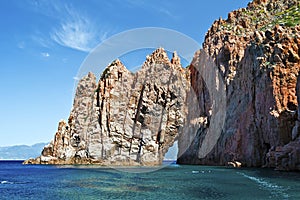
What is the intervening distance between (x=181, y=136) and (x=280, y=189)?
8269 cm

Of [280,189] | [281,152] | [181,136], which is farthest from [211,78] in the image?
[280,189]

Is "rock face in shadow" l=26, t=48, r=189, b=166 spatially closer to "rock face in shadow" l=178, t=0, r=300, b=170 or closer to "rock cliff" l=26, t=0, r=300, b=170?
"rock cliff" l=26, t=0, r=300, b=170

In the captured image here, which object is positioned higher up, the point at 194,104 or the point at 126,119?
the point at 194,104

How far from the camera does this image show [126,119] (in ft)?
340

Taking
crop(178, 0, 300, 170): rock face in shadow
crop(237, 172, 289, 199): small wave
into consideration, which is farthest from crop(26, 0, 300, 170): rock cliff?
crop(237, 172, 289, 199): small wave

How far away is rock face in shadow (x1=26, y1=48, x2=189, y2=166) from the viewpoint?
100562 mm

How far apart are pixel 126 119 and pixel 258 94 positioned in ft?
148

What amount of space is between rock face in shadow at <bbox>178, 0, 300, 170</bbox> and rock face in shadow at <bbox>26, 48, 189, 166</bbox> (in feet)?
39.6

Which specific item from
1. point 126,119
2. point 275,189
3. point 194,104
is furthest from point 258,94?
point 126,119

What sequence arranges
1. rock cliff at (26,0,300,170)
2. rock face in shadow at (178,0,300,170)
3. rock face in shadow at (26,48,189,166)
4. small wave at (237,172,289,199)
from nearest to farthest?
small wave at (237,172,289,199) < rock face in shadow at (178,0,300,170) < rock cliff at (26,0,300,170) < rock face in shadow at (26,48,189,166)

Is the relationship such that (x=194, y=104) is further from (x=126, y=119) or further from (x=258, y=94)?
(x=258, y=94)

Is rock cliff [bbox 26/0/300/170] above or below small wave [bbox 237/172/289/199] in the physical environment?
above

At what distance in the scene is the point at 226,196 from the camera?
30266 mm

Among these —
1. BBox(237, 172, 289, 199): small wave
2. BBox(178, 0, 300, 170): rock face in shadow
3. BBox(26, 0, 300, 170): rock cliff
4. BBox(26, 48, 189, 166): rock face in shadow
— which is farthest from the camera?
BBox(26, 48, 189, 166): rock face in shadow
